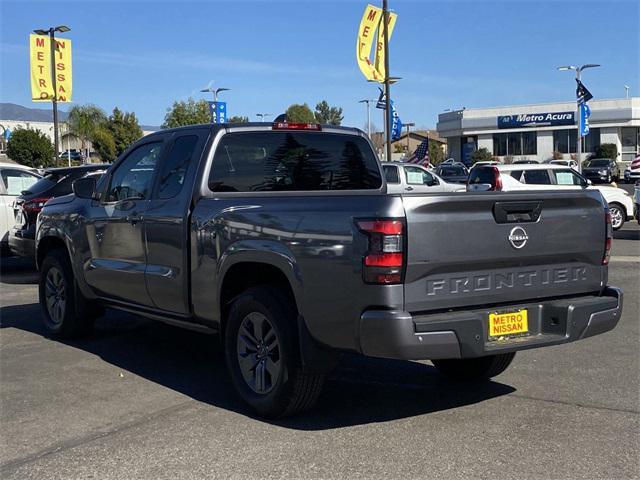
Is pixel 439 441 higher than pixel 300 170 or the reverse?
the reverse

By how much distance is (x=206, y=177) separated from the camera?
18.4 feet

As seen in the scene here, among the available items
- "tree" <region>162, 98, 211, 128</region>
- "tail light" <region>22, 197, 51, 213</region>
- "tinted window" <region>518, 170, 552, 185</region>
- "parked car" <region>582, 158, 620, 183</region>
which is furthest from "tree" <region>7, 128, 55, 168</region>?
"tail light" <region>22, 197, 51, 213</region>

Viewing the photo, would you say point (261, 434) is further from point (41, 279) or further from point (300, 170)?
point (41, 279)

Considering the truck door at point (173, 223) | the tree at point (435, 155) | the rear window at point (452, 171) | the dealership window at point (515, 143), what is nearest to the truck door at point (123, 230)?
the truck door at point (173, 223)

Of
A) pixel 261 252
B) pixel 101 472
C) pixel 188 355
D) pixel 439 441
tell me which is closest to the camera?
pixel 101 472

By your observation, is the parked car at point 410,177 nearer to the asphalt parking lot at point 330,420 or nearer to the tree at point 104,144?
Answer: the asphalt parking lot at point 330,420

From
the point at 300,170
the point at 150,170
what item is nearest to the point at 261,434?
the point at 300,170

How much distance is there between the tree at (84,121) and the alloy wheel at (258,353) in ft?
190

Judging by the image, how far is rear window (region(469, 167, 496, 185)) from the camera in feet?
61.9

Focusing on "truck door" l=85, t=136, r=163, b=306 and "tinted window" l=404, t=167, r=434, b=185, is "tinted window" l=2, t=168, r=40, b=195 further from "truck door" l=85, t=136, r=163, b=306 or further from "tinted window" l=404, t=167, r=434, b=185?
"tinted window" l=404, t=167, r=434, b=185

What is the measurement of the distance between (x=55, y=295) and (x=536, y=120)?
6214 centimetres

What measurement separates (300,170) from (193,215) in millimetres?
995

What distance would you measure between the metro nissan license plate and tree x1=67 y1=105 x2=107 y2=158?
2320 inches

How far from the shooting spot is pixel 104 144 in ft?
196
